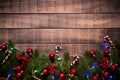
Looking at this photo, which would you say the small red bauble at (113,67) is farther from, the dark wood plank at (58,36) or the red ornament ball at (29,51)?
the red ornament ball at (29,51)

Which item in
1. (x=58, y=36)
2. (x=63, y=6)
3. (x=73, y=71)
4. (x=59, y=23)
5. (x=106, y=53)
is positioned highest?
(x=63, y=6)

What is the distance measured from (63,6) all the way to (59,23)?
5.6 inches

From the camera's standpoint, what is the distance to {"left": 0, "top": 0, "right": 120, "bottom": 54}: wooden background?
1.84 m

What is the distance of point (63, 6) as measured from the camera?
1849mm

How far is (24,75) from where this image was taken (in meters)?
1.58

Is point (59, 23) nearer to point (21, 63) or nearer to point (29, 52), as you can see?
point (29, 52)

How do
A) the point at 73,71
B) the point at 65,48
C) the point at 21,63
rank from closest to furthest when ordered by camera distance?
1. the point at 73,71
2. the point at 21,63
3. the point at 65,48

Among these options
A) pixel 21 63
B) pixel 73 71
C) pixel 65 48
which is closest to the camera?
pixel 73 71

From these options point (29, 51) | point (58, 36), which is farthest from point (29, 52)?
point (58, 36)

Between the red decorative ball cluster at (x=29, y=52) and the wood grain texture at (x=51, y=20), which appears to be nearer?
A: the red decorative ball cluster at (x=29, y=52)

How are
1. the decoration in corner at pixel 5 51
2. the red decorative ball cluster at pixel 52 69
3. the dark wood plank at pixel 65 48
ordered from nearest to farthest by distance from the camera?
the red decorative ball cluster at pixel 52 69
the decoration in corner at pixel 5 51
the dark wood plank at pixel 65 48

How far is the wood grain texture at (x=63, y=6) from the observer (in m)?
1.84

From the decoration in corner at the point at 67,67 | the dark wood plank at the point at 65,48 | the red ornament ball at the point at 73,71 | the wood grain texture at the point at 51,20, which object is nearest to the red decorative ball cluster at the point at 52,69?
the decoration in corner at the point at 67,67

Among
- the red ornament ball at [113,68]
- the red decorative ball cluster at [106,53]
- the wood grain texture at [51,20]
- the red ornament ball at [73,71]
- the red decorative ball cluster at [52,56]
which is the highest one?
the wood grain texture at [51,20]
